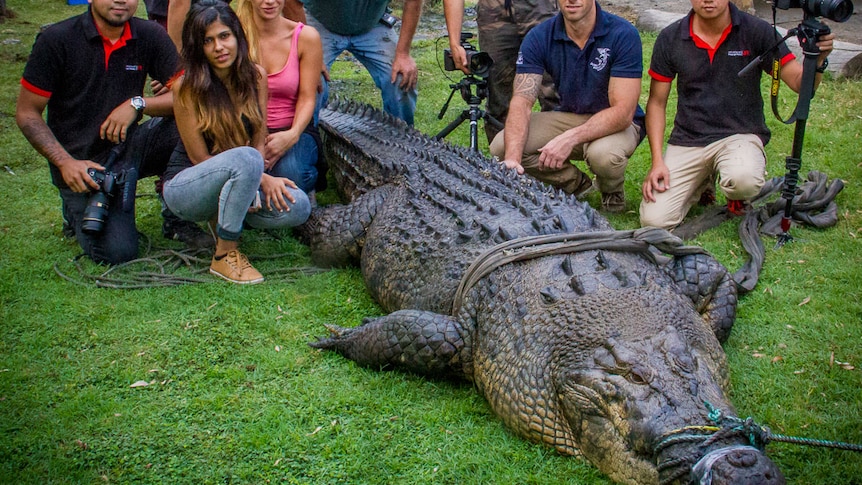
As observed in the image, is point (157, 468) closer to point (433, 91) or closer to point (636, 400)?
point (636, 400)

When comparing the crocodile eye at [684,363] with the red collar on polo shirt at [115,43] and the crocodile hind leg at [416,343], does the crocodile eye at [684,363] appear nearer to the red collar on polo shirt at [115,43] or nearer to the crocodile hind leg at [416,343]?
the crocodile hind leg at [416,343]

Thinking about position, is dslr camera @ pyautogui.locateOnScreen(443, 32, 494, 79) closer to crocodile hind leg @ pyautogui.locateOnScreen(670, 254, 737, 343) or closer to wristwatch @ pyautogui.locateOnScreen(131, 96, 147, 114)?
wristwatch @ pyautogui.locateOnScreen(131, 96, 147, 114)

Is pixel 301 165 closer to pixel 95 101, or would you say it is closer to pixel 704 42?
pixel 95 101

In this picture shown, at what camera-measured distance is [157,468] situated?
2.77 m

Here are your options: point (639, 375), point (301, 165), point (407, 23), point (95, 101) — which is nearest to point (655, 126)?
point (407, 23)

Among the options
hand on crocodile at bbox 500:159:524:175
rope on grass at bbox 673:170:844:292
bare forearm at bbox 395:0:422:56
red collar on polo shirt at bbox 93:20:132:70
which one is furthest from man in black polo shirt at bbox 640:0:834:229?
red collar on polo shirt at bbox 93:20:132:70

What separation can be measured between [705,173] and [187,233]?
3431 mm

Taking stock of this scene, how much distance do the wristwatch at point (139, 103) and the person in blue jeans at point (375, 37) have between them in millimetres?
1429

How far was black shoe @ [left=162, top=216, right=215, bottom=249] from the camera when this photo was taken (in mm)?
4684

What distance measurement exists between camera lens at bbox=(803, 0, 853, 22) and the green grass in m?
1.31

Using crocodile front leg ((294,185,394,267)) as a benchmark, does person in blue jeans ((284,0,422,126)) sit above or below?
above

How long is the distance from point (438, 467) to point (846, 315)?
7.33ft

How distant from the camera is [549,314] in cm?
283

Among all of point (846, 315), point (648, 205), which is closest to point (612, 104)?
point (648, 205)
